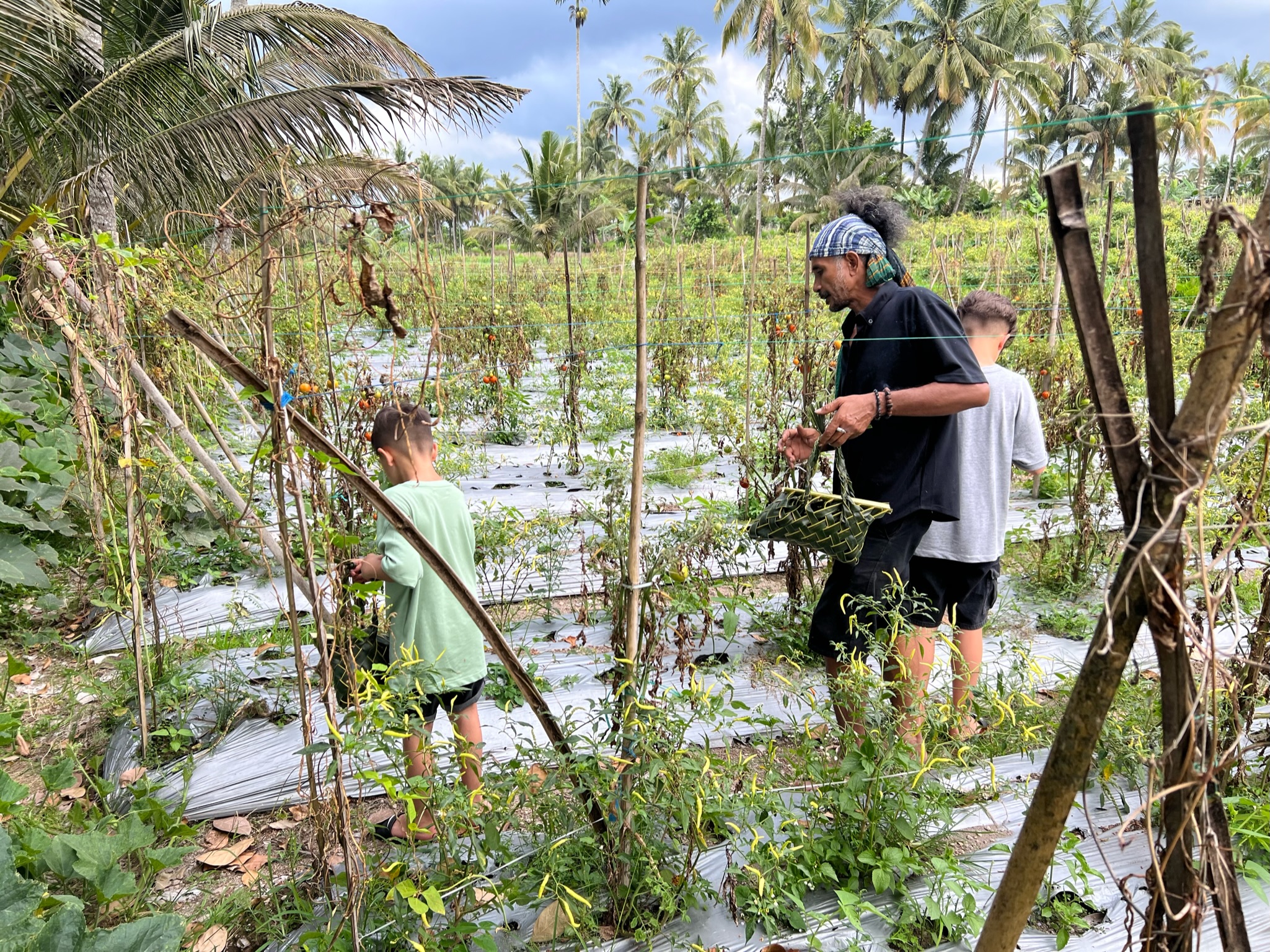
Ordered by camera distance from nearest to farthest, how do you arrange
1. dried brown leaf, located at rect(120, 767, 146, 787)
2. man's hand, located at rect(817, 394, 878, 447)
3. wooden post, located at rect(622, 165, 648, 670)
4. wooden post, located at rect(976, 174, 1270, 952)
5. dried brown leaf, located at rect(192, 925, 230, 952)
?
wooden post, located at rect(976, 174, 1270, 952), wooden post, located at rect(622, 165, 648, 670), dried brown leaf, located at rect(192, 925, 230, 952), man's hand, located at rect(817, 394, 878, 447), dried brown leaf, located at rect(120, 767, 146, 787)

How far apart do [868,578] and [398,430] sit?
1259 millimetres

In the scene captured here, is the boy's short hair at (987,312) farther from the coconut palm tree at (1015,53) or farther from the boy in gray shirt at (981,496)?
the coconut palm tree at (1015,53)

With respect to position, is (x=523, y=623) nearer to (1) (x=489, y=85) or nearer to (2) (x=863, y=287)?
(2) (x=863, y=287)

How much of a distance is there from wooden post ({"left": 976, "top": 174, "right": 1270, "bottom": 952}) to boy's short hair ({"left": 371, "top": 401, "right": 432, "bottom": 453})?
1.48 metres

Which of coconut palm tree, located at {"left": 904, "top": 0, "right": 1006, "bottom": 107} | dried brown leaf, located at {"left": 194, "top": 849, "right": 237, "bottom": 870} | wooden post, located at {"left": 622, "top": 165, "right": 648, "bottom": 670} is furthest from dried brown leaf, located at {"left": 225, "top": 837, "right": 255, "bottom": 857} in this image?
coconut palm tree, located at {"left": 904, "top": 0, "right": 1006, "bottom": 107}

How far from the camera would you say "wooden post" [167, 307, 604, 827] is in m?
1.22

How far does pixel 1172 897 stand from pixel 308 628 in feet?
7.45

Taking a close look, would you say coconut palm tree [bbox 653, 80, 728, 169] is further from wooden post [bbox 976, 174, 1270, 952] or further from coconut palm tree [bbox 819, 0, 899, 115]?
wooden post [bbox 976, 174, 1270, 952]

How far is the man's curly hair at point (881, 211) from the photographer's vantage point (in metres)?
2.08

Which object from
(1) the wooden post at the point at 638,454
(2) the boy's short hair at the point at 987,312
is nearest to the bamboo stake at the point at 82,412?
(1) the wooden post at the point at 638,454

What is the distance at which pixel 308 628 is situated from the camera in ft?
8.11

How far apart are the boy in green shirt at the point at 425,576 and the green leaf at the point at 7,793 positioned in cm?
75

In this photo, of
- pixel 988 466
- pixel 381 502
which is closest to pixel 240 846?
pixel 381 502

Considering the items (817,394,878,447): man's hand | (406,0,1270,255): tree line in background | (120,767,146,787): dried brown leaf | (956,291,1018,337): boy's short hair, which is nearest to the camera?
(817,394,878,447): man's hand
